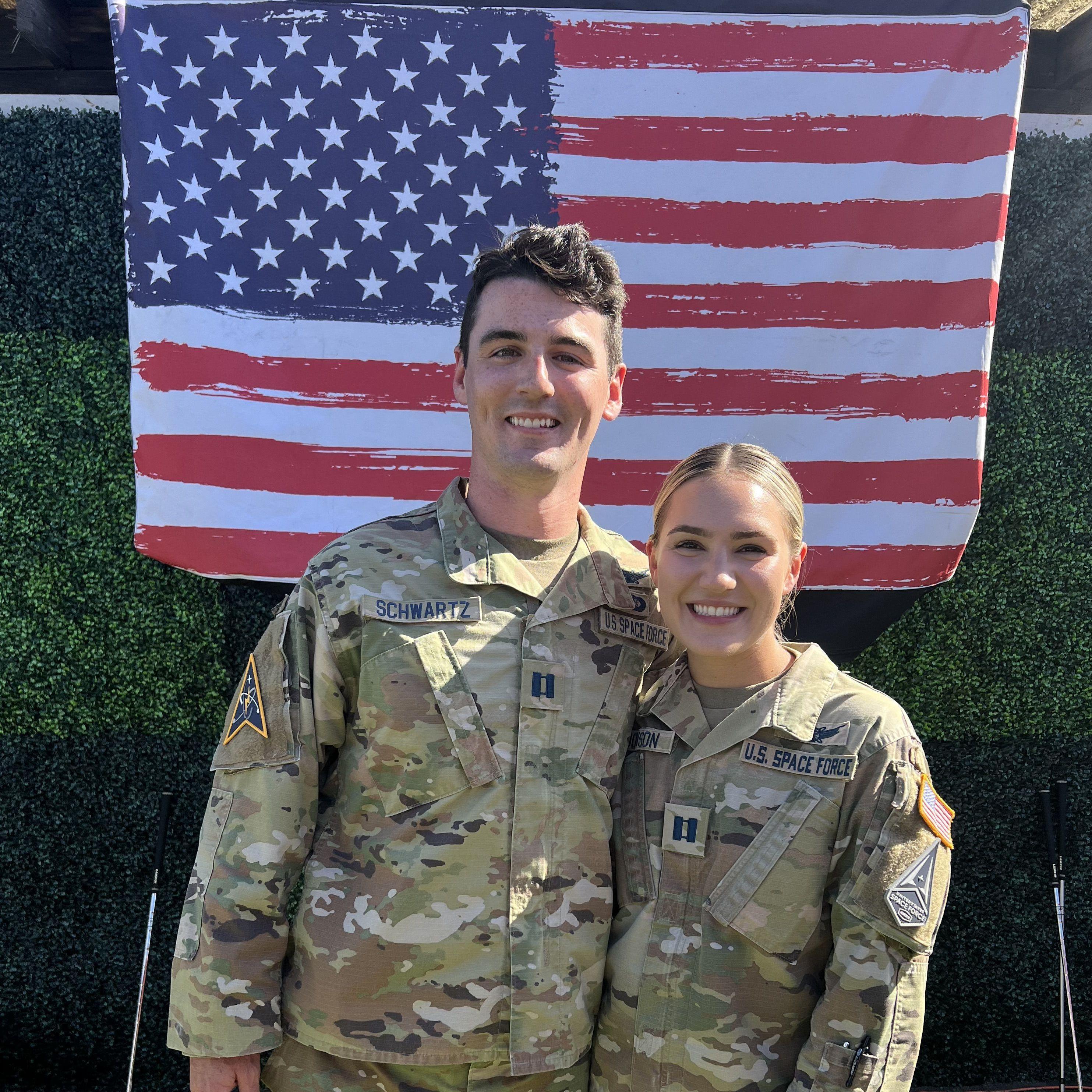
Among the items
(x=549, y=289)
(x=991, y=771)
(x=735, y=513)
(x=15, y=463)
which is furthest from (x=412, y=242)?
(x=991, y=771)

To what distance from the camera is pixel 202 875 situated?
5.24 ft

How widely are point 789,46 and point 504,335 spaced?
1.79 m

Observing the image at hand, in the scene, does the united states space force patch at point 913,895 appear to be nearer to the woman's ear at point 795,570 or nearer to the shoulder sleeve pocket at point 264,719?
the woman's ear at point 795,570

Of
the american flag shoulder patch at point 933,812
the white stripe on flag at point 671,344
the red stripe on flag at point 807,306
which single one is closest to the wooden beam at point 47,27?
the white stripe on flag at point 671,344

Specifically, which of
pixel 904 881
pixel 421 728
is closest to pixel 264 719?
pixel 421 728

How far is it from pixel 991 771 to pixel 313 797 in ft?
8.36

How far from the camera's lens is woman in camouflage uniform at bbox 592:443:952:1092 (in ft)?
4.78

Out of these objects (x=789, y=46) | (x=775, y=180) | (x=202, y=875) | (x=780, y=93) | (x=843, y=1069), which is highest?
(x=789, y=46)

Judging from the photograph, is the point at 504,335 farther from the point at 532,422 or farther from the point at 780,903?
the point at 780,903

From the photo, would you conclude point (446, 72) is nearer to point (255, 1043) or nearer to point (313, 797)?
point (313, 797)

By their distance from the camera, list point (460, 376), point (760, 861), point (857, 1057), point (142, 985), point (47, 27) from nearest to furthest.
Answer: point (857, 1057) → point (760, 861) → point (460, 376) → point (142, 985) → point (47, 27)

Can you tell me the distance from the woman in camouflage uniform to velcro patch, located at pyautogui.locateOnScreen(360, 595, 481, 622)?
34cm

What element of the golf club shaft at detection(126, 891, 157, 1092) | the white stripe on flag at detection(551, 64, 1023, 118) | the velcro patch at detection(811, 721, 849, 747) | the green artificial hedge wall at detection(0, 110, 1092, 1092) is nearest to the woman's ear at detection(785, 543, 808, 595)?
the velcro patch at detection(811, 721, 849, 747)

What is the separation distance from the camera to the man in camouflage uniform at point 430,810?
1569mm
